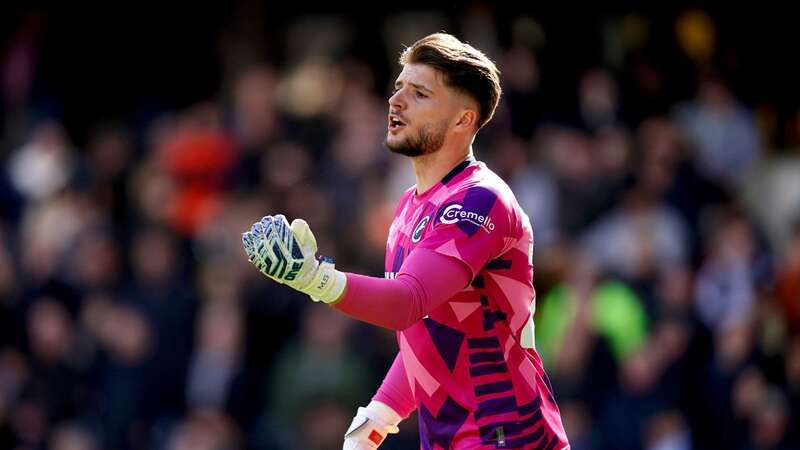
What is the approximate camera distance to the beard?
5.83 meters

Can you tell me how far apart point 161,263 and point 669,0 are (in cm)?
569

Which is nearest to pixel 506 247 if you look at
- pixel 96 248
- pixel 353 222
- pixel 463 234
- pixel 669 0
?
pixel 463 234

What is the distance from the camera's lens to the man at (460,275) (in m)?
5.45

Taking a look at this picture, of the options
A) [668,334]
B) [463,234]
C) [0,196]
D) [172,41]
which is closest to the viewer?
[463,234]

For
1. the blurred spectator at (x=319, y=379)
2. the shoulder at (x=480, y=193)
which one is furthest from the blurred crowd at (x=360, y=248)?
the shoulder at (x=480, y=193)

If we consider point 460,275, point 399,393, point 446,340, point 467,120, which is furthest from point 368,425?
point 467,120

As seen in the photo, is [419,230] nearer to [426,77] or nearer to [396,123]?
[396,123]

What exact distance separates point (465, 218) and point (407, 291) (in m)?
0.43

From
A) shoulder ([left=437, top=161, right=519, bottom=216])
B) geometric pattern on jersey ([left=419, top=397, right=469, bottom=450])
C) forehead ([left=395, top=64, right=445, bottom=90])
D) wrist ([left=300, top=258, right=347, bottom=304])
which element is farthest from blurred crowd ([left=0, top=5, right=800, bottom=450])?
wrist ([left=300, top=258, right=347, bottom=304])

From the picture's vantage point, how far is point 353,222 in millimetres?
12070

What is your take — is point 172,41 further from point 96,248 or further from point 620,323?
point 620,323

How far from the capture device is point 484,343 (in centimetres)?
568

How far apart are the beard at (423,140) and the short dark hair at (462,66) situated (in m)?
0.18

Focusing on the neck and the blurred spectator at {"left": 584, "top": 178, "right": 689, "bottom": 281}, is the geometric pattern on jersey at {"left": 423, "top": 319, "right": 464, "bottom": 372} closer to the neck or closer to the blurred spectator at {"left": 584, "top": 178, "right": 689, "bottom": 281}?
the neck
